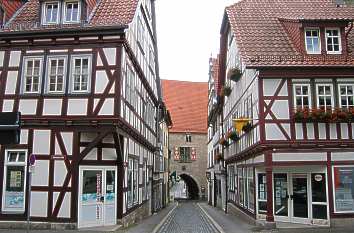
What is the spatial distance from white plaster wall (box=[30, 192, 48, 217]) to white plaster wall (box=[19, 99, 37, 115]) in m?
3.21

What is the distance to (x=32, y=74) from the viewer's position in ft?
62.0

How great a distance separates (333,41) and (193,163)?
138ft

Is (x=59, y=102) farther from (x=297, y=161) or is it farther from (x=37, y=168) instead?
(x=297, y=161)

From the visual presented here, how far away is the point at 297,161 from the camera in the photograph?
18.7 meters

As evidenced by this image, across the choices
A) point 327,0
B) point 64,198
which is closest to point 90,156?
point 64,198

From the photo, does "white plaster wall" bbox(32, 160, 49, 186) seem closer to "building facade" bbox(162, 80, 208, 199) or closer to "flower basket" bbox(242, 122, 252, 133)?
"flower basket" bbox(242, 122, 252, 133)

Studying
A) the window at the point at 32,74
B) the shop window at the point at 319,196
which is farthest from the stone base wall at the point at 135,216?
the shop window at the point at 319,196

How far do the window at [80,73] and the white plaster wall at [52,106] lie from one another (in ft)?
2.56

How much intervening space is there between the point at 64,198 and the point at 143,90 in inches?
378

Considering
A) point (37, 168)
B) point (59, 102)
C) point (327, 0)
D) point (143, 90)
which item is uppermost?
point (327, 0)

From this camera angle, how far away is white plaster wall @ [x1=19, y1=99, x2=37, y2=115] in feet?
61.0

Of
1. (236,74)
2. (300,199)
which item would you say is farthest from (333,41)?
(300,199)

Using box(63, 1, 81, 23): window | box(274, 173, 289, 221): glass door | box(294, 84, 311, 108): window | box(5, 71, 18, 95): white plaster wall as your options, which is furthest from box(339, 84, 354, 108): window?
box(5, 71, 18, 95): white plaster wall

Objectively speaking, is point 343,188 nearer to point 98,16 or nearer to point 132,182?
point 132,182
